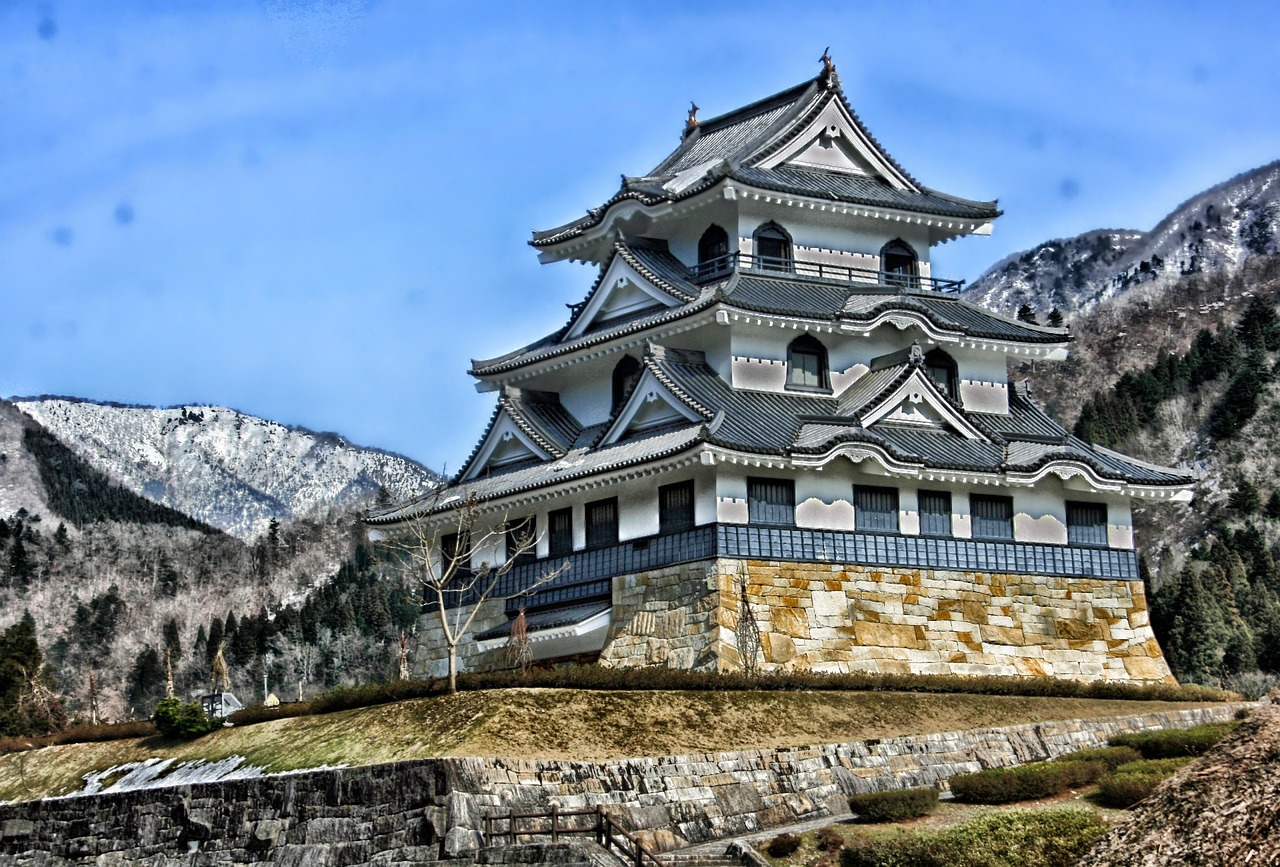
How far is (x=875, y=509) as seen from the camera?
4759 centimetres

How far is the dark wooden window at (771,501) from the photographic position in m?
46.1

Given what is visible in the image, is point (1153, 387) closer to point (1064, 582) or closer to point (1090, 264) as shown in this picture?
point (1064, 582)

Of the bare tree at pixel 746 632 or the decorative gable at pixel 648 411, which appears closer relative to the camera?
the bare tree at pixel 746 632

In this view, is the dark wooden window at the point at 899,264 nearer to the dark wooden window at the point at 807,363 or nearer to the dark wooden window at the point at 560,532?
the dark wooden window at the point at 807,363

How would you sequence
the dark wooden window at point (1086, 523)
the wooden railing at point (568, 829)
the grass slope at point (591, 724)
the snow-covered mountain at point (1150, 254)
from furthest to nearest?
the snow-covered mountain at point (1150, 254) → the dark wooden window at point (1086, 523) → the grass slope at point (591, 724) → the wooden railing at point (568, 829)

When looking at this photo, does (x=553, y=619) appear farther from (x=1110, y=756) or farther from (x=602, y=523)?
(x=1110, y=756)

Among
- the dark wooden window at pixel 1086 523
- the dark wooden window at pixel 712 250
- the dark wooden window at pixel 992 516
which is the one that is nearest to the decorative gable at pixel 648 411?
the dark wooden window at pixel 712 250

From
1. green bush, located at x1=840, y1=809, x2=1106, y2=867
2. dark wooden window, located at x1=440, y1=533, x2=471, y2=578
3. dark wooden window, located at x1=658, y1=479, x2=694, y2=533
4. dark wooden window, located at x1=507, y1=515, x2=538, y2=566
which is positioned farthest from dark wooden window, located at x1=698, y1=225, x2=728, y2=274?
green bush, located at x1=840, y1=809, x2=1106, y2=867

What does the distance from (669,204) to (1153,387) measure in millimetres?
63946

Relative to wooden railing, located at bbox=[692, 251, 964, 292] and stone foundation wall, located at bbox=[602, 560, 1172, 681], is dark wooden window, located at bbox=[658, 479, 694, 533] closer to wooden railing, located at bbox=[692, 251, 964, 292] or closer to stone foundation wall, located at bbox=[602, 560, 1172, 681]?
stone foundation wall, located at bbox=[602, 560, 1172, 681]

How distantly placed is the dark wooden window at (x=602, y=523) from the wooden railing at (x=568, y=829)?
16.6 metres

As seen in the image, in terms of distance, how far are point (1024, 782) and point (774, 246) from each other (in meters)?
23.7

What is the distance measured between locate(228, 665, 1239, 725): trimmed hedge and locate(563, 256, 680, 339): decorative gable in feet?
47.5

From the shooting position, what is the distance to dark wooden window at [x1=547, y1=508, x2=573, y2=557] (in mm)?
50000
